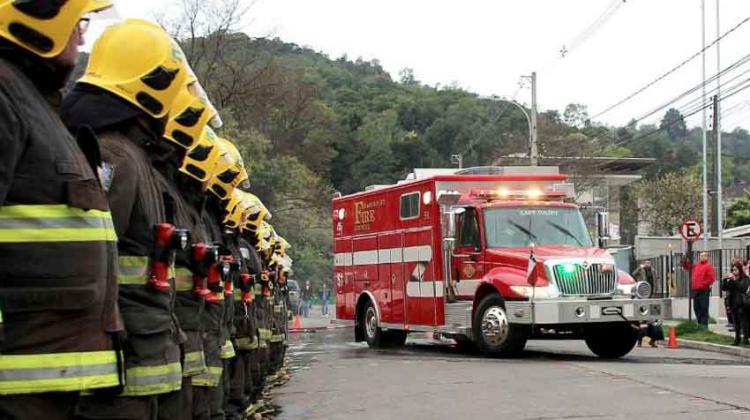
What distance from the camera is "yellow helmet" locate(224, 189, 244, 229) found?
26.7 feet

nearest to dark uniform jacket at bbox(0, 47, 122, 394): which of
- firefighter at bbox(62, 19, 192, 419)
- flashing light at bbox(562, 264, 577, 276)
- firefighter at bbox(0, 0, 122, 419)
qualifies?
firefighter at bbox(0, 0, 122, 419)

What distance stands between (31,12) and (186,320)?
96.2 inches

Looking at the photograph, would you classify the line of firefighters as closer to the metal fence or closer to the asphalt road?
the asphalt road

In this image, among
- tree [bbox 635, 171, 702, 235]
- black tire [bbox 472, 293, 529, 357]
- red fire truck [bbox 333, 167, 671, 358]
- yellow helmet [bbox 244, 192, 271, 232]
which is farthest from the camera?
tree [bbox 635, 171, 702, 235]

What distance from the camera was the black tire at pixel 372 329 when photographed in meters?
19.0

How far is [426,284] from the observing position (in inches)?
665

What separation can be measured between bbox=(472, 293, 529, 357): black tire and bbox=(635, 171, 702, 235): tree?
48011mm

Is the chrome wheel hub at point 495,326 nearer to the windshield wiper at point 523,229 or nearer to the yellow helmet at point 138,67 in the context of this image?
the windshield wiper at point 523,229

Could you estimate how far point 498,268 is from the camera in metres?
15.3

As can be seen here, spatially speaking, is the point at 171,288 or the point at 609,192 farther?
the point at 609,192

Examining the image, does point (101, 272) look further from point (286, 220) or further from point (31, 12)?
point (286, 220)

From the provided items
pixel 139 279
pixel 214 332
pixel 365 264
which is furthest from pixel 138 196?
pixel 365 264

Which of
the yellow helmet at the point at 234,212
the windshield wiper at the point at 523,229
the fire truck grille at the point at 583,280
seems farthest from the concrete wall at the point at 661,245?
the yellow helmet at the point at 234,212

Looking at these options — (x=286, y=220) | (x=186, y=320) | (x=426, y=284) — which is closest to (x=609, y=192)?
(x=286, y=220)
